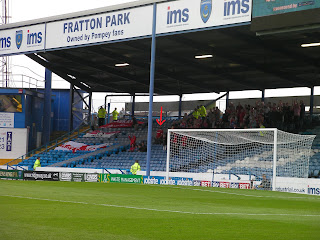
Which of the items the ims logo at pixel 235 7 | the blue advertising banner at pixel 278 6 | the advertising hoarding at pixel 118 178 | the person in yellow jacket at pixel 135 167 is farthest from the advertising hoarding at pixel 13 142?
the blue advertising banner at pixel 278 6

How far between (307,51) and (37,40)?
1535 centimetres

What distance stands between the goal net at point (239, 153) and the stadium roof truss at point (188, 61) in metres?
4.61

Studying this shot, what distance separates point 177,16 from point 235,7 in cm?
321

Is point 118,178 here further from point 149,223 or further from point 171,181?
point 149,223

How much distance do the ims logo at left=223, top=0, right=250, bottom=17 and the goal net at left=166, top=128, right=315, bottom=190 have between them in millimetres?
5004

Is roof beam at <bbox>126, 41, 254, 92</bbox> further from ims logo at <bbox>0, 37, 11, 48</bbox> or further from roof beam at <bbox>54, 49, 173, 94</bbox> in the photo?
ims logo at <bbox>0, 37, 11, 48</bbox>

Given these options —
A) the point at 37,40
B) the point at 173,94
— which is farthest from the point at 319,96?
the point at 37,40

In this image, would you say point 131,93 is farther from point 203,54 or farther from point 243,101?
point 203,54

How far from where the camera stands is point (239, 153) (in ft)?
83.6

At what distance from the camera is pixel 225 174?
24.7 metres

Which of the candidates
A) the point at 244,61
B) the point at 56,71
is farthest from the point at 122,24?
the point at 56,71

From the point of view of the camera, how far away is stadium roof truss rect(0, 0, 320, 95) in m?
27.8

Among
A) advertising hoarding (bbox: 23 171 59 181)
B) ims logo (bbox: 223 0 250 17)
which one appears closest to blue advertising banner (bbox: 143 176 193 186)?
advertising hoarding (bbox: 23 171 59 181)

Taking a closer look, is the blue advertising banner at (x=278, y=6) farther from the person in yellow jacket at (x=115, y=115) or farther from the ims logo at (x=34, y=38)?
the person in yellow jacket at (x=115, y=115)
